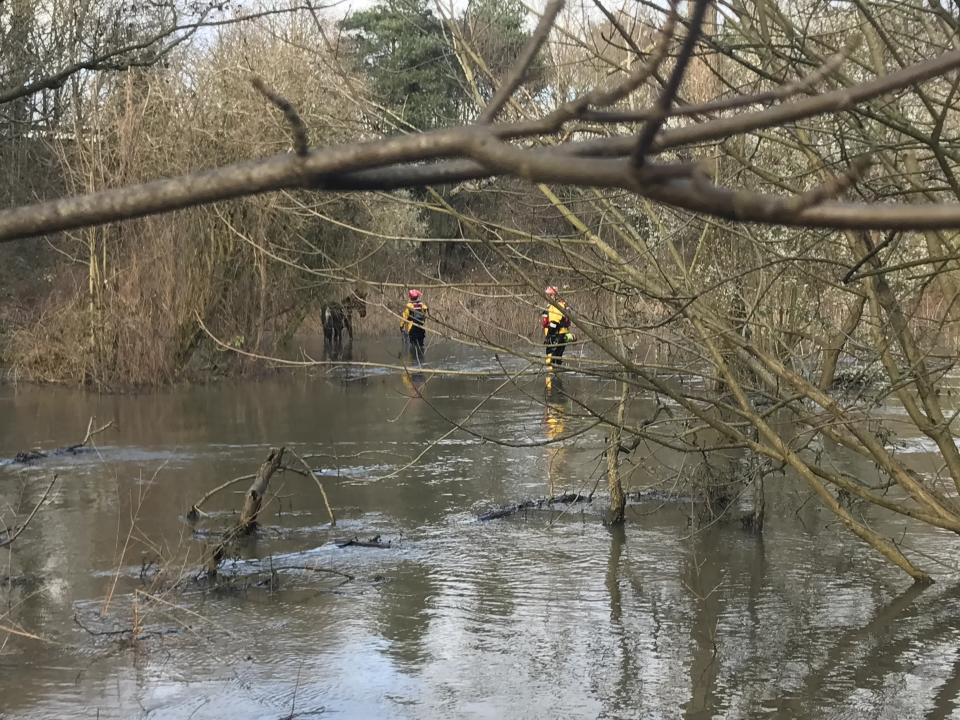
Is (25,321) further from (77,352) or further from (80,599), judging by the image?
(80,599)

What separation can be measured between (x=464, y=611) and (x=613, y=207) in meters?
2.61

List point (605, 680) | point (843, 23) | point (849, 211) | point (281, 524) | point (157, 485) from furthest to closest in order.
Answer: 1. point (157, 485)
2. point (281, 524)
3. point (843, 23)
4. point (605, 680)
5. point (849, 211)

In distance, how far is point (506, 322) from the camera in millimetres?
18625

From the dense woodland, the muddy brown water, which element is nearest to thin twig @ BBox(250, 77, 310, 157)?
the dense woodland

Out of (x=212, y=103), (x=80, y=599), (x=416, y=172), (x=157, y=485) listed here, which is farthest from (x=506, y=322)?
(x=416, y=172)

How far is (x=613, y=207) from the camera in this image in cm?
695

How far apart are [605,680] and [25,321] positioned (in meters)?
17.3

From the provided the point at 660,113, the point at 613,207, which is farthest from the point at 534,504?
the point at 660,113

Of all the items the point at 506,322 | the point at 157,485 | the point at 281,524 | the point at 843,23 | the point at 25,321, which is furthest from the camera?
the point at 25,321

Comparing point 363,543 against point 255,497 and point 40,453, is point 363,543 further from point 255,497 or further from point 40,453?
point 40,453

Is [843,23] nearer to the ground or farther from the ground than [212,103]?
nearer to the ground

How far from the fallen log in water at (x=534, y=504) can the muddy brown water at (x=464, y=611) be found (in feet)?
0.42

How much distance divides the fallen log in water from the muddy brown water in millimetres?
127

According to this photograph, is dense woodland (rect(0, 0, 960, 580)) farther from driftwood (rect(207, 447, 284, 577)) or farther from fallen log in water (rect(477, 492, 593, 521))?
driftwood (rect(207, 447, 284, 577))
